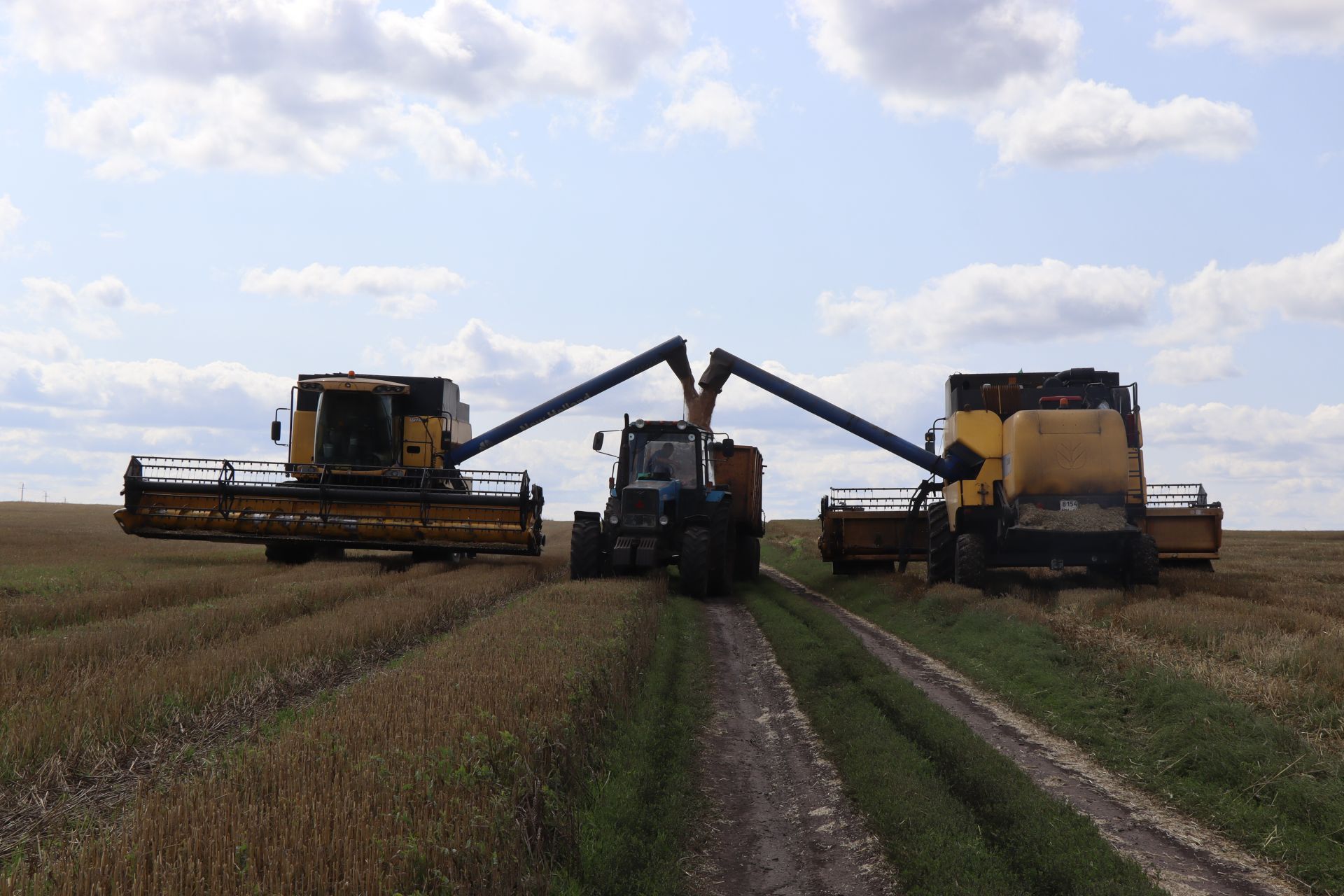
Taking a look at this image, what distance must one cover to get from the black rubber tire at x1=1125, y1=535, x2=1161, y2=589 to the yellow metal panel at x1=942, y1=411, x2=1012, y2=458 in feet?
8.56

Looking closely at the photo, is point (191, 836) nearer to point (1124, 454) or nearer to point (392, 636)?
point (392, 636)

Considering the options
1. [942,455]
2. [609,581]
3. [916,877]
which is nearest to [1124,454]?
[942,455]

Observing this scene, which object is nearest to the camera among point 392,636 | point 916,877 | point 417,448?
point 916,877

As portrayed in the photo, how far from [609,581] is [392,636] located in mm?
5632

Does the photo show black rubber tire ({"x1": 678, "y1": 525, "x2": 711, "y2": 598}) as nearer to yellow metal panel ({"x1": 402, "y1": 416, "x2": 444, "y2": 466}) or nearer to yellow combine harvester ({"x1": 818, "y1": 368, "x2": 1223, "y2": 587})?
yellow combine harvester ({"x1": 818, "y1": 368, "x2": 1223, "y2": 587})

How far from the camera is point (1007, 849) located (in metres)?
5.57

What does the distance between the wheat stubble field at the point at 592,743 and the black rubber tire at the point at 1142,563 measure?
1.92 meters

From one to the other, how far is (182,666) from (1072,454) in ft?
42.4

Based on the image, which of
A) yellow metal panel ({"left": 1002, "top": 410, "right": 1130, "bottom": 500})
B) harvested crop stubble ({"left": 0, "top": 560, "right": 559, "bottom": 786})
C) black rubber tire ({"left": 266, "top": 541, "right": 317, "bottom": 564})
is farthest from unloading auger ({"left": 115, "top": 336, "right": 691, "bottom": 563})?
yellow metal panel ({"left": 1002, "top": 410, "right": 1130, "bottom": 500})

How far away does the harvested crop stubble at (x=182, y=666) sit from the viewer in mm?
6395

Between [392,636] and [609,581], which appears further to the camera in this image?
[609,581]

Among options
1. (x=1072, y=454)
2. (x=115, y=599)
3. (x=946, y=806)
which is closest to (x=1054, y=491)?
(x=1072, y=454)

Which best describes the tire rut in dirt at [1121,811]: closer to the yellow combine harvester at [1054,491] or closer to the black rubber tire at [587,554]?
the yellow combine harvester at [1054,491]

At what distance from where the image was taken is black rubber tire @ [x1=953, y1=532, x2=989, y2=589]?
16.9m
